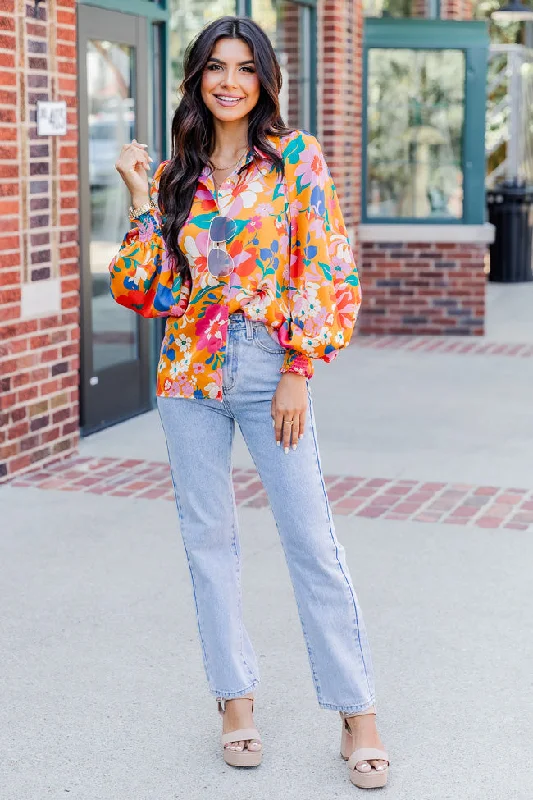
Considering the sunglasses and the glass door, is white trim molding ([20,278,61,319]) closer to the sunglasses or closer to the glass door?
the glass door

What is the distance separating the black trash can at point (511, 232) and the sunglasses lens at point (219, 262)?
14764 mm

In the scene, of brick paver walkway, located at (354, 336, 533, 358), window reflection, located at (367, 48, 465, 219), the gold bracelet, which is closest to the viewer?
the gold bracelet

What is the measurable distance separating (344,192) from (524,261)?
6152 millimetres

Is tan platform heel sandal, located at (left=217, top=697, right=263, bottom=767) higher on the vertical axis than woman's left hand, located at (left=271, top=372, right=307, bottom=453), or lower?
lower

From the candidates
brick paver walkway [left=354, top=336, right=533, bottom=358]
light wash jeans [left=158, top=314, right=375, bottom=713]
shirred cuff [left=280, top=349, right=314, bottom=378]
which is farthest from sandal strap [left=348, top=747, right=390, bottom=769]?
brick paver walkway [left=354, top=336, right=533, bottom=358]

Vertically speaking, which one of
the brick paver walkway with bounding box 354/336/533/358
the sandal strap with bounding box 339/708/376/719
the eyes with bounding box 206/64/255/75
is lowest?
the sandal strap with bounding box 339/708/376/719

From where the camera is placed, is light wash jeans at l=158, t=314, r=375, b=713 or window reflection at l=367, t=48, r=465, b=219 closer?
light wash jeans at l=158, t=314, r=375, b=713

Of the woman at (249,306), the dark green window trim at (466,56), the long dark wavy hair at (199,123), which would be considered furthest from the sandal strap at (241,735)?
the dark green window trim at (466,56)

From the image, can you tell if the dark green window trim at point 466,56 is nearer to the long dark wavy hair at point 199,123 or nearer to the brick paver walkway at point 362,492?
the brick paver walkway at point 362,492

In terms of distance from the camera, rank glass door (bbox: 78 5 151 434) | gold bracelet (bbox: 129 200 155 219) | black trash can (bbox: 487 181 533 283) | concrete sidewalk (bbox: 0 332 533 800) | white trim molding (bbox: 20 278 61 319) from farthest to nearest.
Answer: black trash can (bbox: 487 181 533 283) < glass door (bbox: 78 5 151 434) < white trim molding (bbox: 20 278 61 319) < concrete sidewalk (bbox: 0 332 533 800) < gold bracelet (bbox: 129 200 155 219)

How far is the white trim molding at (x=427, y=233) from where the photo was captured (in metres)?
12.2

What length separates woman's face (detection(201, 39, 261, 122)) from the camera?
132 inches

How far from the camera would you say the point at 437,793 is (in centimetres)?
344

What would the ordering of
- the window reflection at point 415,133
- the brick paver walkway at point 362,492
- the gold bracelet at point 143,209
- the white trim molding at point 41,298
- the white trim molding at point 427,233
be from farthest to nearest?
the window reflection at point 415,133
the white trim molding at point 427,233
the white trim molding at point 41,298
the brick paver walkway at point 362,492
the gold bracelet at point 143,209
